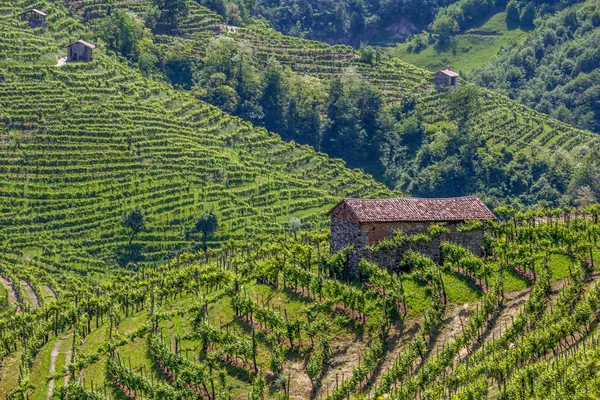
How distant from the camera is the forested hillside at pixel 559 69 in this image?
14850cm

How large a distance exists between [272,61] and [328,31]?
5647cm

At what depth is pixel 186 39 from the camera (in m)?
137

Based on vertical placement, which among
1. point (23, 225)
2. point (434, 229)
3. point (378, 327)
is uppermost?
point (434, 229)

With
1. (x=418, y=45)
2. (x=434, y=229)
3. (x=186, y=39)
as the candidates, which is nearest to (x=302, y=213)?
(x=434, y=229)

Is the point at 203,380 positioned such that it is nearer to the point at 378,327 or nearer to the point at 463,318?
the point at 378,327

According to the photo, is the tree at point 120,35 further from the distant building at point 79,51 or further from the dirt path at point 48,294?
the dirt path at point 48,294

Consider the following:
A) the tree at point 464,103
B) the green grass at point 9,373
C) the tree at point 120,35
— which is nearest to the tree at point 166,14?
the tree at point 120,35

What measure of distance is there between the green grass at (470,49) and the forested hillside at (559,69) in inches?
163

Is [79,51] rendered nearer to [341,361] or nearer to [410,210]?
[410,210]

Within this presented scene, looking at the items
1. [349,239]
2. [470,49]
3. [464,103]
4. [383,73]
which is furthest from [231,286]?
[470,49]

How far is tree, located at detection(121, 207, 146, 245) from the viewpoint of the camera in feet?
270

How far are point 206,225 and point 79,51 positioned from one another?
39.5 meters

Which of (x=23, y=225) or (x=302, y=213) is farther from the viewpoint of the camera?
(x=302, y=213)

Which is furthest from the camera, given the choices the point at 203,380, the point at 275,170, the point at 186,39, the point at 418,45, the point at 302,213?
the point at 418,45
